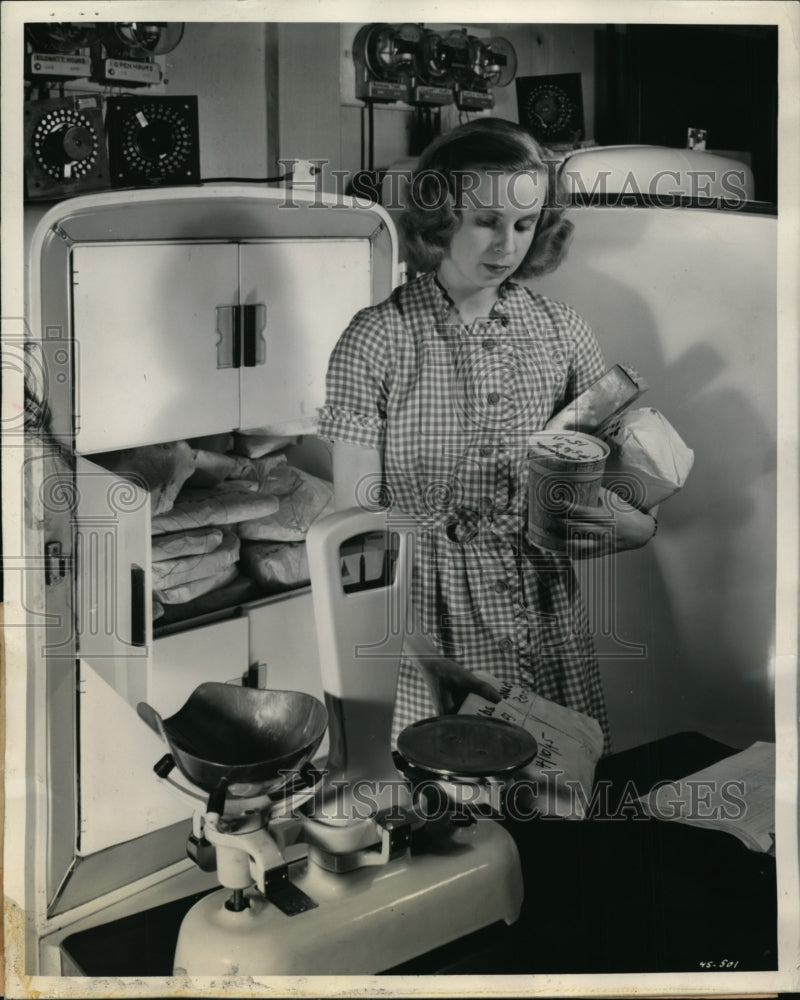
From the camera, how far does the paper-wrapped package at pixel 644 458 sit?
5.82ft

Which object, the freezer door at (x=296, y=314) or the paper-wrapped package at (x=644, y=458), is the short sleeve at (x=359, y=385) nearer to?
the freezer door at (x=296, y=314)

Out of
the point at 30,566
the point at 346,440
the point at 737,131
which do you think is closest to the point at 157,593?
the point at 30,566

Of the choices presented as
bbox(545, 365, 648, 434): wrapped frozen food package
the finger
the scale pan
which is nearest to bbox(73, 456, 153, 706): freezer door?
the scale pan

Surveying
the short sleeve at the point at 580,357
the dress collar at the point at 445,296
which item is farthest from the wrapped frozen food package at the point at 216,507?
the short sleeve at the point at 580,357

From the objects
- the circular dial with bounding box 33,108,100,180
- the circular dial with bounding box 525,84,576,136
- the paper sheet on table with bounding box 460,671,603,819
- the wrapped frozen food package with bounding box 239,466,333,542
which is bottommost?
the paper sheet on table with bounding box 460,671,603,819

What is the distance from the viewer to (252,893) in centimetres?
161

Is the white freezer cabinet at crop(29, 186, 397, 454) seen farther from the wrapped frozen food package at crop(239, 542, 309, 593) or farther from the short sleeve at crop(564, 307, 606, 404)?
the short sleeve at crop(564, 307, 606, 404)

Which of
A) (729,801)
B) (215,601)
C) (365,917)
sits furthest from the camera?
(729,801)

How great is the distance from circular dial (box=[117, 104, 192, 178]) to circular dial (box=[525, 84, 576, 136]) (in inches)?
21.2

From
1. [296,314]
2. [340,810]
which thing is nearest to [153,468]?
[296,314]

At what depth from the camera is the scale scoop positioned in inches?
65.4

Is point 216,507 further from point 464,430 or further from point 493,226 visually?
point 493,226

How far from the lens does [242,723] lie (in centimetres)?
170

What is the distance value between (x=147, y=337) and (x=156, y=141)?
0.96ft
